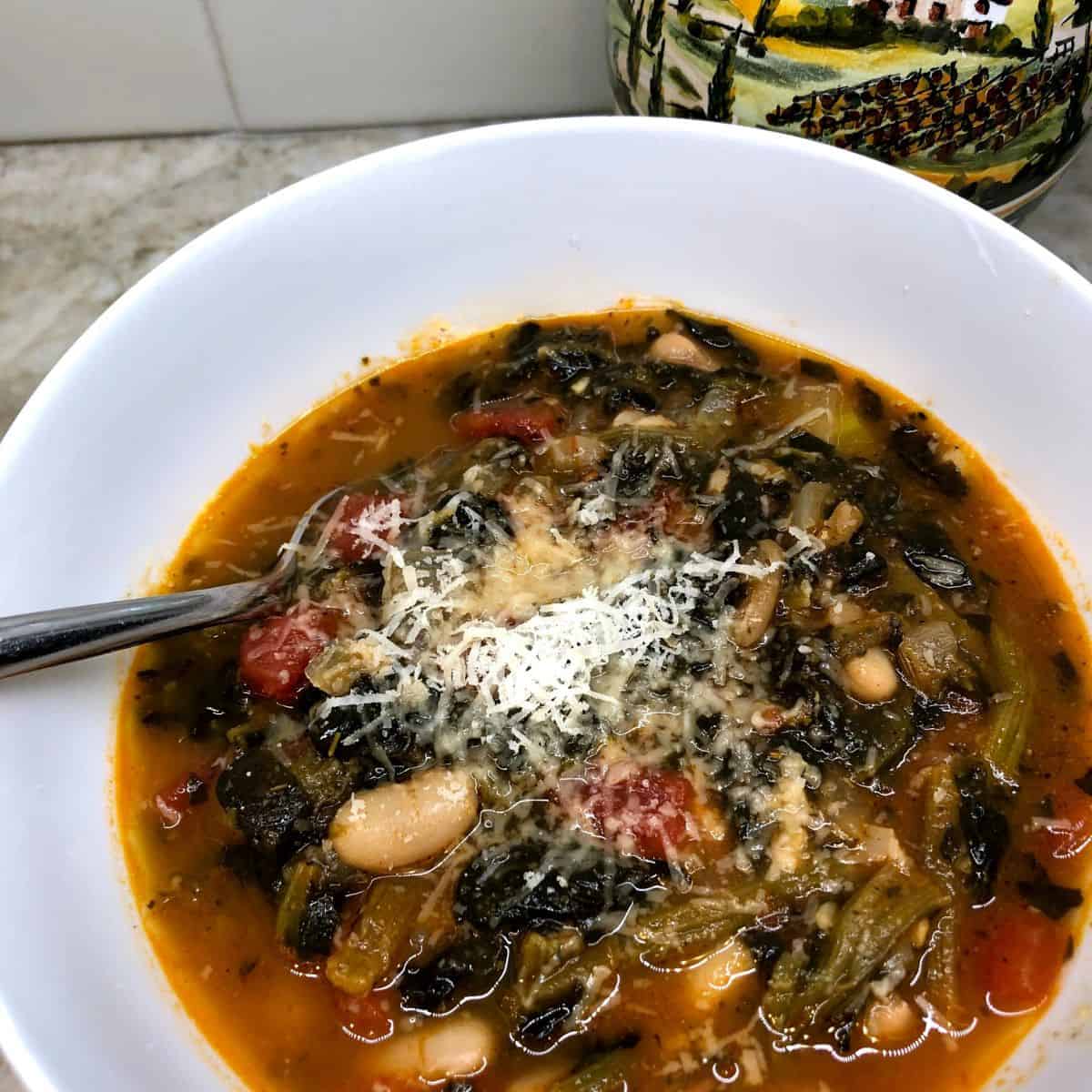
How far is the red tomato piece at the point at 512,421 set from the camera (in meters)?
2.83

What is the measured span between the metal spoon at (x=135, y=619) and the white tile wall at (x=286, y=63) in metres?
1.78

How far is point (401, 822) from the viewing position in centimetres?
217

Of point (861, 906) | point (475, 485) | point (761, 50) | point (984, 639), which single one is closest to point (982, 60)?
point (761, 50)

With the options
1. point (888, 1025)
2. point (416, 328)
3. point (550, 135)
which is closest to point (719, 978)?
point (888, 1025)

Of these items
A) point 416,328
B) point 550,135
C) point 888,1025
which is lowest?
point 888,1025

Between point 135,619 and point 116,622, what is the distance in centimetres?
6

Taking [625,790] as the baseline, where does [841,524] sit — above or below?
above

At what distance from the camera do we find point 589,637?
2260 mm

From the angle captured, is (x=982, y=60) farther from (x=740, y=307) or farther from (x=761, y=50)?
(x=740, y=307)

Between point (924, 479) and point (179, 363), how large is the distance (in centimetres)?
186

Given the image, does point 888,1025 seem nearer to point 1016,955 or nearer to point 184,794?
point 1016,955

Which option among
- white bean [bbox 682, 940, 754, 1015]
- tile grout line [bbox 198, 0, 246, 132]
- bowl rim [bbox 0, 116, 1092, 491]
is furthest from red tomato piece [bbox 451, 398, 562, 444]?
tile grout line [bbox 198, 0, 246, 132]

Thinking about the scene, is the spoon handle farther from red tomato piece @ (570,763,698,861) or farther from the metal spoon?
red tomato piece @ (570,763,698,861)

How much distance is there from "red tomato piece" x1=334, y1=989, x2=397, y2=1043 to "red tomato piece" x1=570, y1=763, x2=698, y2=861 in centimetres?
53
